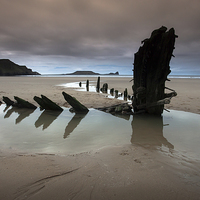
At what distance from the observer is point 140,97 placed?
23.0 feet

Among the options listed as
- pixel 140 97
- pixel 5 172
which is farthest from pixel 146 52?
pixel 5 172

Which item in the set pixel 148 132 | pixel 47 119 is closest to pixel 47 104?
pixel 47 119

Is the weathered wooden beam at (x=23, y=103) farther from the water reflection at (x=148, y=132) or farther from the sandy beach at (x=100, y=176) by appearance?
the water reflection at (x=148, y=132)

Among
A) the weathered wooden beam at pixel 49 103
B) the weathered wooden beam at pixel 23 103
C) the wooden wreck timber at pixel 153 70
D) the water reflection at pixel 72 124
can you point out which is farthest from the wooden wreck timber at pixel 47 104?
the wooden wreck timber at pixel 153 70

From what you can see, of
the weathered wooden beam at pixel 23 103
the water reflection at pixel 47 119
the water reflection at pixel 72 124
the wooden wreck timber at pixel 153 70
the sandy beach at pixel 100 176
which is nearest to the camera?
the sandy beach at pixel 100 176

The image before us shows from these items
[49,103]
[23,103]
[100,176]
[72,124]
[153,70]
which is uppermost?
[153,70]

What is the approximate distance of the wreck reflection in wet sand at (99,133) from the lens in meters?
3.82

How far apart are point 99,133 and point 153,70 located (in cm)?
401

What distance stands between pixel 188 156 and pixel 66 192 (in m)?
3.04

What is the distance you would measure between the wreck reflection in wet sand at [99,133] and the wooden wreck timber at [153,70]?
84 centimetres

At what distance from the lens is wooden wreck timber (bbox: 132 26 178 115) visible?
577 cm

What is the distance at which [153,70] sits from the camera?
6469 mm

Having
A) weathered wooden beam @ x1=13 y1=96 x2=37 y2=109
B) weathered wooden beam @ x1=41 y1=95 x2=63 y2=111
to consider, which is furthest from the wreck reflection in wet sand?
weathered wooden beam @ x1=13 y1=96 x2=37 y2=109

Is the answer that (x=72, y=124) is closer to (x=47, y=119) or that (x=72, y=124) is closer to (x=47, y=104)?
(x=47, y=119)
